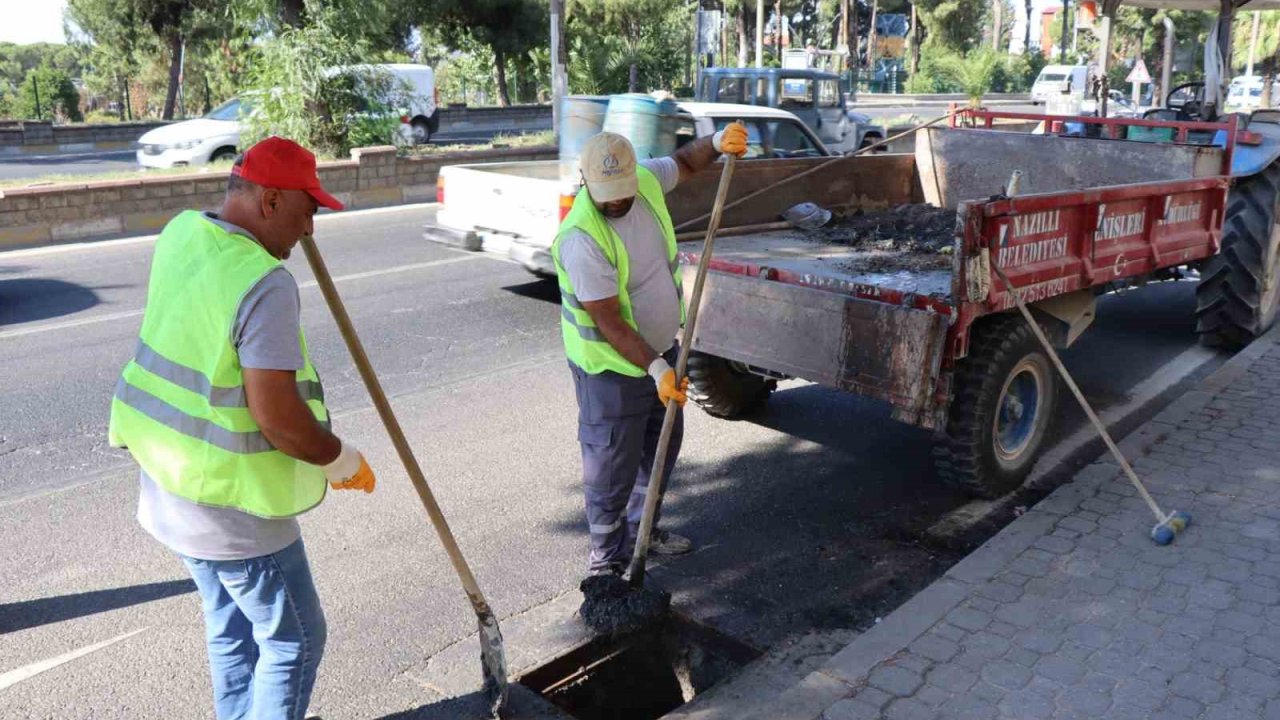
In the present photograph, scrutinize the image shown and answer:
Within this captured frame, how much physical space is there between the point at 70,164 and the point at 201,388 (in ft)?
73.7

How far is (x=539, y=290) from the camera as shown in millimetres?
9438

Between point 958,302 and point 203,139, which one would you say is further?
point 203,139

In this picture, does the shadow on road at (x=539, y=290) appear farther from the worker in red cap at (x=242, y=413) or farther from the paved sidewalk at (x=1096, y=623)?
the worker in red cap at (x=242, y=413)

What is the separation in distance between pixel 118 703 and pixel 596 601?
1572 millimetres

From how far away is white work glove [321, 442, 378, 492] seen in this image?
8.72 ft

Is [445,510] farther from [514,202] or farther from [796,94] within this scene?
[796,94]

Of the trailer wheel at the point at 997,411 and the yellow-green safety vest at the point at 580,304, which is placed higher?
the yellow-green safety vest at the point at 580,304

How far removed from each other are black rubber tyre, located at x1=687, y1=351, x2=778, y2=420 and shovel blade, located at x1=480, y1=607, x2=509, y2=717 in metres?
2.60

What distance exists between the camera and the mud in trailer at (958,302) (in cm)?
439

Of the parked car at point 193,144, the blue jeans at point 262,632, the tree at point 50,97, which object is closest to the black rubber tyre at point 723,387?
the blue jeans at point 262,632

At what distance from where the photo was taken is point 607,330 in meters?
3.68

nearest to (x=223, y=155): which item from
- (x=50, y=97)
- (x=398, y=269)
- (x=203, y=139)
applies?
(x=203, y=139)

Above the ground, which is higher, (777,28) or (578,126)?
(777,28)

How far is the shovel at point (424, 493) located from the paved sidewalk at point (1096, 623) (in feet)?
2.68
